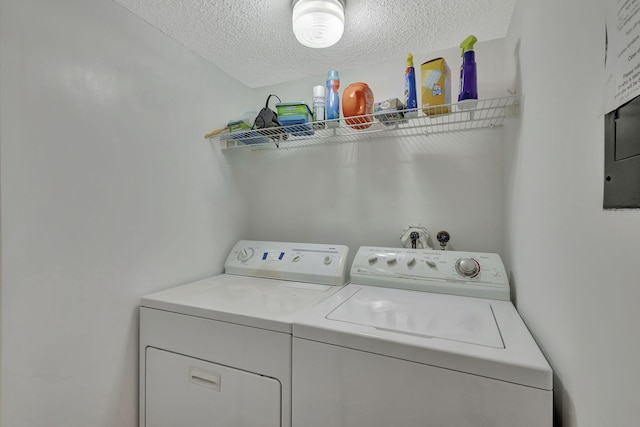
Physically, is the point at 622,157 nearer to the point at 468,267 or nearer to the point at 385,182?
the point at 468,267

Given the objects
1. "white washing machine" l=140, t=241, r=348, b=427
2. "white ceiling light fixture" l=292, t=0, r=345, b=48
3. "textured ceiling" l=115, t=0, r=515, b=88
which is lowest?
"white washing machine" l=140, t=241, r=348, b=427

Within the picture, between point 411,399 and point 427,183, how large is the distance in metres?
1.14

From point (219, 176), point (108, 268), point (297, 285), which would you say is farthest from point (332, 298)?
point (219, 176)

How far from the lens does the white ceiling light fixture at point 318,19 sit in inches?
45.5

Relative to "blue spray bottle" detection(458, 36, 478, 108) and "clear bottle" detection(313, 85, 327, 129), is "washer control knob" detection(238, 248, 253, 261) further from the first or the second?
"blue spray bottle" detection(458, 36, 478, 108)

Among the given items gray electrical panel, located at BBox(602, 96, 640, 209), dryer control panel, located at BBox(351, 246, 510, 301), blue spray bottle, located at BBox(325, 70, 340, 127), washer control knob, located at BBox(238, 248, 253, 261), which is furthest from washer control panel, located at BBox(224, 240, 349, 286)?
gray electrical panel, located at BBox(602, 96, 640, 209)

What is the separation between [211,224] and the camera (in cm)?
174

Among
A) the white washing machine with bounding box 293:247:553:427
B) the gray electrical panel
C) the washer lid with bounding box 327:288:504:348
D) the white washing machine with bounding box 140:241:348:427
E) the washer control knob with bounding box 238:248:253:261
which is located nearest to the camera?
the gray electrical panel

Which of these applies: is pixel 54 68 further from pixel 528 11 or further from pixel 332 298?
pixel 528 11

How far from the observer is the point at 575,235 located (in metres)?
0.64

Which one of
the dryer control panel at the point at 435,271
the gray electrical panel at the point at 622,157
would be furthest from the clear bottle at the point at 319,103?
the gray electrical panel at the point at 622,157

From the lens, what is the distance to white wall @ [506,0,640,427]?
47cm

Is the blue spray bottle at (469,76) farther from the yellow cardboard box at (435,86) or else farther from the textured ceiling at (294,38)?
the textured ceiling at (294,38)

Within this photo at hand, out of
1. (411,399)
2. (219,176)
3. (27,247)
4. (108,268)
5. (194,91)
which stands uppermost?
(194,91)
